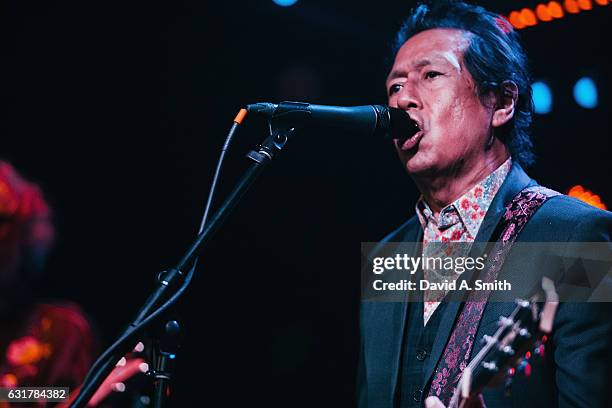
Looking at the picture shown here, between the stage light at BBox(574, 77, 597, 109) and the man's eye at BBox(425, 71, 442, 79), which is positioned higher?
the stage light at BBox(574, 77, 597, 109)

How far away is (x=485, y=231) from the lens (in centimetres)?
217

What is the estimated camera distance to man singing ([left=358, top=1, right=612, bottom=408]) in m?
1.82

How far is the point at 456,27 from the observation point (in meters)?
2.58

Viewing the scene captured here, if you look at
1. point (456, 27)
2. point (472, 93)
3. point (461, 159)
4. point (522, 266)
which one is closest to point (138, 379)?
point (522, 266)

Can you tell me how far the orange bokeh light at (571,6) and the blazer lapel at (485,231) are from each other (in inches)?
55.2

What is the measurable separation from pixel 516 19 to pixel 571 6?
28 cm

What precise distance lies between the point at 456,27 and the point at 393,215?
4.64 feet

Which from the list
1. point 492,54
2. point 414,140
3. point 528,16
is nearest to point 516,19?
point 528,16

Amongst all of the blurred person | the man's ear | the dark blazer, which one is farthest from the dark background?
the dark blazer

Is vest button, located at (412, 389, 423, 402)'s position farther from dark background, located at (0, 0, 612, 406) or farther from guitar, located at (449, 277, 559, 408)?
dark background, located at (0, 0, 612, 406)

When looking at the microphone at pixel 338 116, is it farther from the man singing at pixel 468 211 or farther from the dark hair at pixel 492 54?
the dark hair at pixel 492 54

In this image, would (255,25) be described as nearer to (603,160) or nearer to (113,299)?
(113,299)

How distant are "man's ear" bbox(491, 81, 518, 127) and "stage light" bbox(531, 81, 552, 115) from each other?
1.11 metres

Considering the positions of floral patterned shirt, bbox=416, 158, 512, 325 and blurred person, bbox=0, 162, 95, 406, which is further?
blurred person, bbox=0, 162, 95, 406
